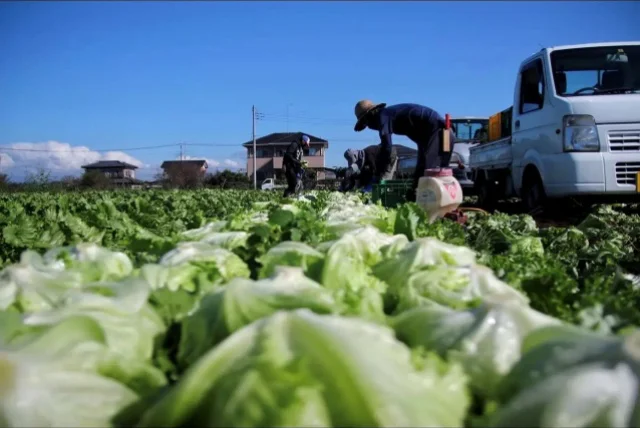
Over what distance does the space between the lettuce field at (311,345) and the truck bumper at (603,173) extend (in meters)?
6.31

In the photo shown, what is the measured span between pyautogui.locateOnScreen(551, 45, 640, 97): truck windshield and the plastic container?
410cm

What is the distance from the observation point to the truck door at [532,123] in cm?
874

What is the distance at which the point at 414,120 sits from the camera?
9820 millimetres

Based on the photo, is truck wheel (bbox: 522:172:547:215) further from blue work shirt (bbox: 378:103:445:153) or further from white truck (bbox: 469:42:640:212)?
blue work shirt (bbox: 378:103:445:153)

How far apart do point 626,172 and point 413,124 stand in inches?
148

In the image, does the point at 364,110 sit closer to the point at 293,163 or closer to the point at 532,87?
the point at 532,87

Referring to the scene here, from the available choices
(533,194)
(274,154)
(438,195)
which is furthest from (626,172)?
(274,154)

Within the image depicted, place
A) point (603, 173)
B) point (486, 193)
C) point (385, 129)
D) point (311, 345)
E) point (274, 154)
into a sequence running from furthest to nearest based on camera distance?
point (274, 154), point (486, 193), point (385, 129), point (603, 173), point (311, 345)

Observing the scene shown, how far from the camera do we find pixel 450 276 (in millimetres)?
1988

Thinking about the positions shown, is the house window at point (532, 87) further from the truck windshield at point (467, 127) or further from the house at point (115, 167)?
the house at point (115, 167)

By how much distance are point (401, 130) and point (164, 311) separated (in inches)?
344

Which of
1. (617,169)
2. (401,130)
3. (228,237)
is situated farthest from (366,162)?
(228,237)

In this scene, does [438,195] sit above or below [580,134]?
below

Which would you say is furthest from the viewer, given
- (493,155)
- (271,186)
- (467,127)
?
(271,186)
